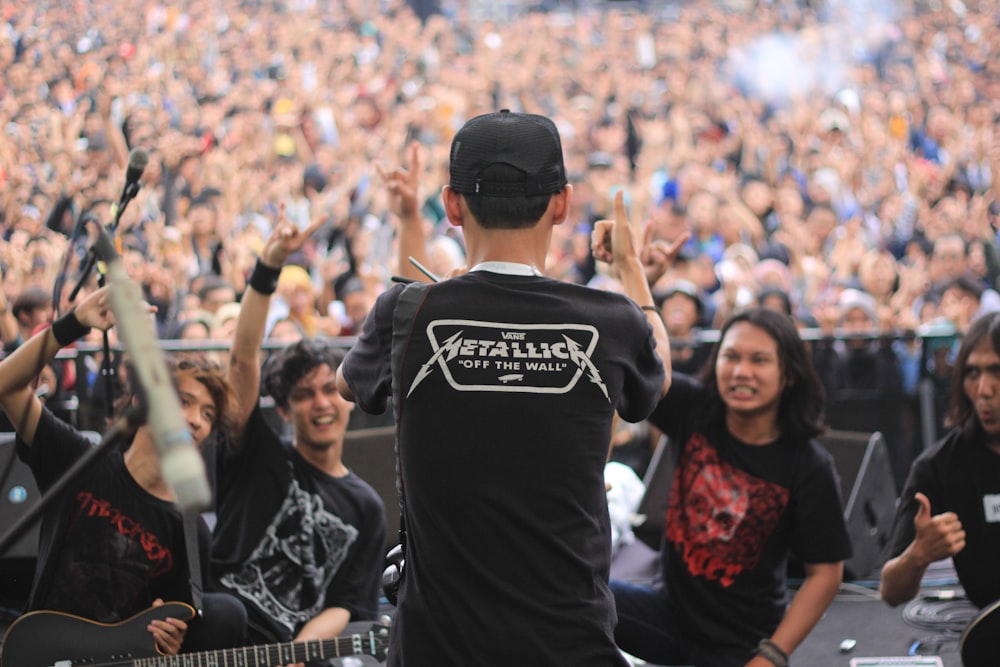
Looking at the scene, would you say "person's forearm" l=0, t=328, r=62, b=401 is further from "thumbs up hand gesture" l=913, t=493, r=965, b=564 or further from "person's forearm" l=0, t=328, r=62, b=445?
"thumbs up hand gesture" l=913, t=493, r=965, b=564

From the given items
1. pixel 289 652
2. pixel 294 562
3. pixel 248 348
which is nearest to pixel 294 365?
pixel 248 348

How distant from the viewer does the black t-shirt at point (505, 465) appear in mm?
2117

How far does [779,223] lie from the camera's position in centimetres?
1093

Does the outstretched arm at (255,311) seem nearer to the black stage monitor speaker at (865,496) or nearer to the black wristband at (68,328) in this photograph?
the black wristband at (68,328)

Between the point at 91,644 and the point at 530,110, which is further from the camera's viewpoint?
the point at 530,110

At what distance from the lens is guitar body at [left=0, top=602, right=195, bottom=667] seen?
121 inches

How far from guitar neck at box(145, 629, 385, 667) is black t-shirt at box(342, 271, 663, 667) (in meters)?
1.18

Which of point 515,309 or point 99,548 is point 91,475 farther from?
point 515,309

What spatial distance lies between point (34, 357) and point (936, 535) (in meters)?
2.42

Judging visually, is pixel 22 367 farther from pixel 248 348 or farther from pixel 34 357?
pixel 248 348

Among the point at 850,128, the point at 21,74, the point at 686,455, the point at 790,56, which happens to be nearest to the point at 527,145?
the point at 686,455

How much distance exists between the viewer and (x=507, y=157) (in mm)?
2180

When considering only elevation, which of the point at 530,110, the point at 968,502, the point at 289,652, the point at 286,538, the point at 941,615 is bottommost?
the point at 941,615

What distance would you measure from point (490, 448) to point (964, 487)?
6.81 ft
